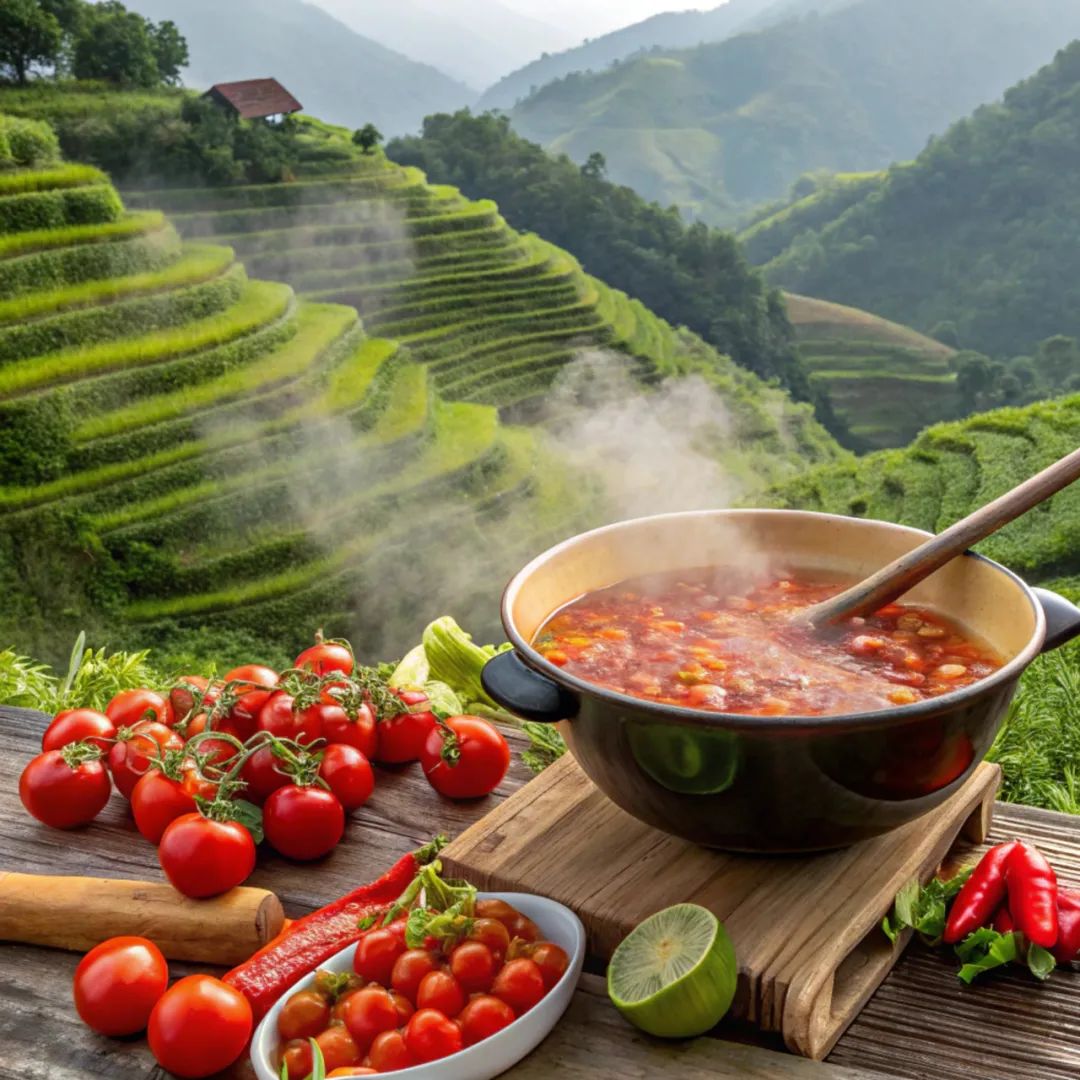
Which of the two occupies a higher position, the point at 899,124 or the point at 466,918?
the point at 899,124

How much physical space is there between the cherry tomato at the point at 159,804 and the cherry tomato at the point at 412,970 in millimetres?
484

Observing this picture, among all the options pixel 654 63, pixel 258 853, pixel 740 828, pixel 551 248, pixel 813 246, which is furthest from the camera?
pixel 654 63

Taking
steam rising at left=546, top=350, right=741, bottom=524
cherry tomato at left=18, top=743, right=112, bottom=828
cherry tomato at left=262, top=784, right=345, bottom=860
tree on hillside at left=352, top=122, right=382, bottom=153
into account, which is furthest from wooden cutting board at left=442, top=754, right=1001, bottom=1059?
tree on hillside at left=352, top=122, right=382, bottom=153

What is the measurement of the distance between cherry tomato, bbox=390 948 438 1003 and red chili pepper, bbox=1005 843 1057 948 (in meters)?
0.65

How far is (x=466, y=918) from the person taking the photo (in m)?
1.14

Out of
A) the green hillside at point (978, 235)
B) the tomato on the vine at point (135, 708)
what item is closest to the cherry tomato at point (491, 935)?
the tomato on the vine at point (135, 708)

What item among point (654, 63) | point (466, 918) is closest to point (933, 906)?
point (466, 918)

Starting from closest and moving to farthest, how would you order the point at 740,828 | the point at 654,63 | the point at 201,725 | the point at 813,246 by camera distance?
the point at 740,828 → the point at 201,725 → the point at 813,246 → the point at 654,63

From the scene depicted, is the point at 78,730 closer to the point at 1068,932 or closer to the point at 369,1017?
the point at 369,1017

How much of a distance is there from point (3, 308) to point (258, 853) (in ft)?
39.7

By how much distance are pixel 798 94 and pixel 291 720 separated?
46.6 m

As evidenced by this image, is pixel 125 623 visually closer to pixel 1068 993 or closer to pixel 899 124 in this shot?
pixel 1068 993

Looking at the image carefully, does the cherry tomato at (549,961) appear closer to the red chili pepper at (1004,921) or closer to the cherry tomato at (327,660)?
the red chili pepper at (1004,921)

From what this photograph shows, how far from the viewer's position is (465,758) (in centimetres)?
160
